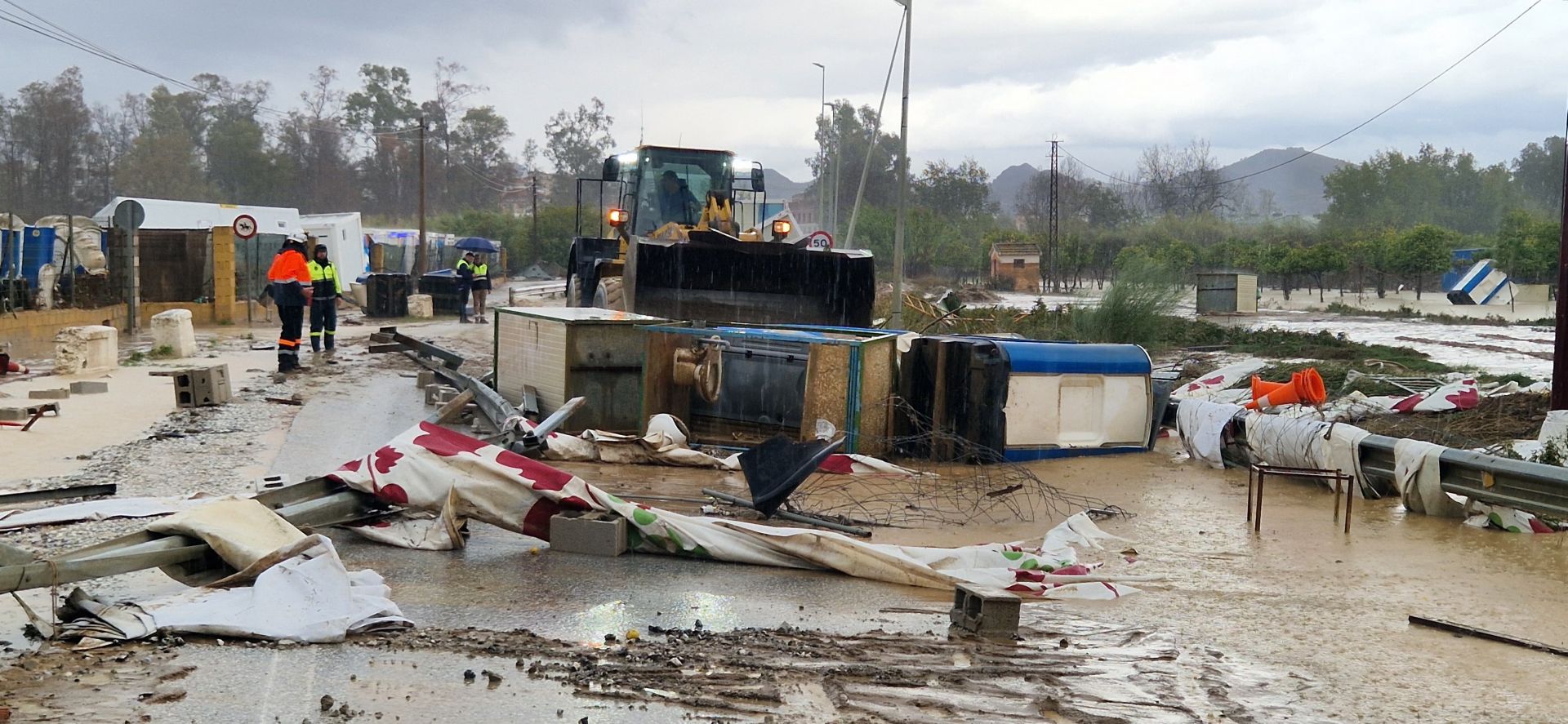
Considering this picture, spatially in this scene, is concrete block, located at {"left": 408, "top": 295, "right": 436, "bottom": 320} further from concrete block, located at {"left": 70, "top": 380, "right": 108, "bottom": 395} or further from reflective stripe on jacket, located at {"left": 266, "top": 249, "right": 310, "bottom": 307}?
concrete block, located at {"left": 70, "top": 380, "right": 108, "bottom": 395}

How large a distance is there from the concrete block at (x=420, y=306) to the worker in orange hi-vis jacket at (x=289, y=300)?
578 inches

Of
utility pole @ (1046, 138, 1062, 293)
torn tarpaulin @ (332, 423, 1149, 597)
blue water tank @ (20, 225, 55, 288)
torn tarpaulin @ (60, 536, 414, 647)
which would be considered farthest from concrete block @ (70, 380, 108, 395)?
utility pole @ (1046, 138, 1062, 293)

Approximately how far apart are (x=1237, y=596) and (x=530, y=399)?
24.4ft

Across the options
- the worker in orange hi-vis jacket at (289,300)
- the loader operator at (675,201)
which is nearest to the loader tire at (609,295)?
the loader operator at (675,201)

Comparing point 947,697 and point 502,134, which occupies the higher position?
point 502,134

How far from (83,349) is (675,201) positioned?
27.6 ft

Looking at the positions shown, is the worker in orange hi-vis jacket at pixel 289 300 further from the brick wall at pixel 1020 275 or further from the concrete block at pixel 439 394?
the brick wall at pixel 1020 275

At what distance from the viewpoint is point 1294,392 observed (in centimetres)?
1024

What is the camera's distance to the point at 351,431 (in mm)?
11602

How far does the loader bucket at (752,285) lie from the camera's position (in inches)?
626

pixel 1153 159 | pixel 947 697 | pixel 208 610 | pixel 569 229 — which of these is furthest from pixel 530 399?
pixel 1153 159

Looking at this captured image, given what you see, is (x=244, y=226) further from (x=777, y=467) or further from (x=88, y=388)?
(x=777, y=467)

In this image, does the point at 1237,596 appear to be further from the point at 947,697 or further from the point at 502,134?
the point at 502,134

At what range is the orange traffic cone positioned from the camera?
32.8ft
